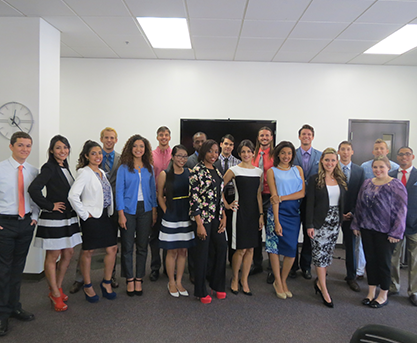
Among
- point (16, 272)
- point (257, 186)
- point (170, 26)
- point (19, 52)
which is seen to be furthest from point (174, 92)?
point (16, 272)

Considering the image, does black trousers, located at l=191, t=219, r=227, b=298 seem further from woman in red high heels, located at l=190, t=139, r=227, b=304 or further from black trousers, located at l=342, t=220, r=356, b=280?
black trousers, located at l=342, t=220, r=356, b=280

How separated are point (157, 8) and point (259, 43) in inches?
67.2

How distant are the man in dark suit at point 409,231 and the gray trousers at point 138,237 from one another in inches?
113

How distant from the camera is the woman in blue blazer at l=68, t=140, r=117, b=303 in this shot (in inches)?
108

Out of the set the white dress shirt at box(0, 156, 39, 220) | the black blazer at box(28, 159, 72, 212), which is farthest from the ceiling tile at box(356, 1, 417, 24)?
the white dress shirt at box(0, 156, 39, 220)

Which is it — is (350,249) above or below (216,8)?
below

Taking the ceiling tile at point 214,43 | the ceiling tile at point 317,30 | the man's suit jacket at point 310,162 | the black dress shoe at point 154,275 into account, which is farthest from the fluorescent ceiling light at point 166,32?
the black dress shoe at point 154,275

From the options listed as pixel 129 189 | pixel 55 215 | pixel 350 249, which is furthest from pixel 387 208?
pixel 55 215

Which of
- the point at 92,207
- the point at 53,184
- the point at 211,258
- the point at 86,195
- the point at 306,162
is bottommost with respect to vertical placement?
the point at 211,258

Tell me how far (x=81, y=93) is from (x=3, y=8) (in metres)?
1.95

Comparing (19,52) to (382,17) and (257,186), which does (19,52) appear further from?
(382,17)

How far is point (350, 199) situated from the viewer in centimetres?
344

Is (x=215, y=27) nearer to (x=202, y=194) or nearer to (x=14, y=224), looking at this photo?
(x=202, y=194)

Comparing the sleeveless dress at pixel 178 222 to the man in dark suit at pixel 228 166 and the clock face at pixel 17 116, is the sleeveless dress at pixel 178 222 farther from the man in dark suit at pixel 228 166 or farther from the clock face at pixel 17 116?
the clock face at pixel 17 116
